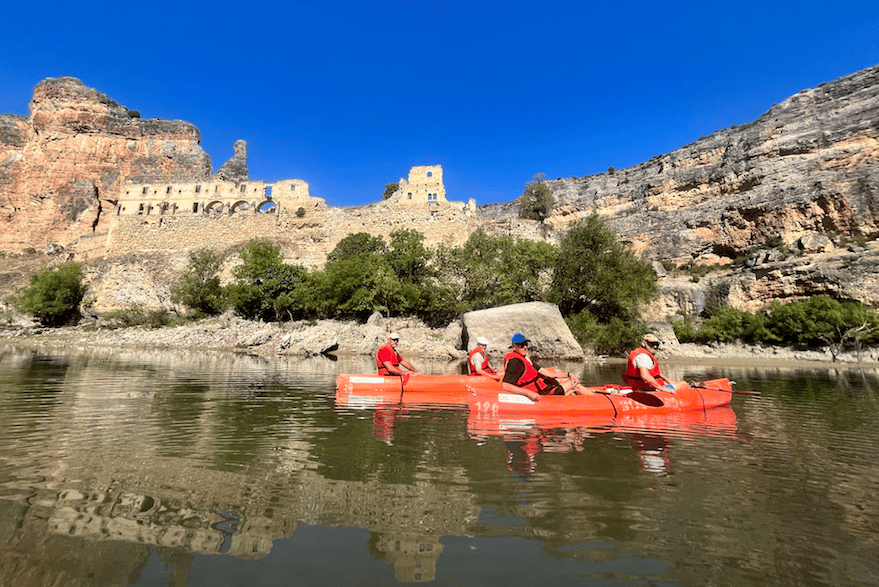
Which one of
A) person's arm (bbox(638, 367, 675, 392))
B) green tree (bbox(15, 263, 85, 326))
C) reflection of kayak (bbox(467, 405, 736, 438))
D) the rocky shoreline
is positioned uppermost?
green tree (bbox(15, 263, 85, 326))

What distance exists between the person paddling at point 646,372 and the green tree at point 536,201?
4387cm

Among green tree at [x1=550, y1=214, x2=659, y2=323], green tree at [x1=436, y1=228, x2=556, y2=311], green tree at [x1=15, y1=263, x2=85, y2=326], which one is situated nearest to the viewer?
green tree at [x1=550, y1=214, x2=659, y2=323]

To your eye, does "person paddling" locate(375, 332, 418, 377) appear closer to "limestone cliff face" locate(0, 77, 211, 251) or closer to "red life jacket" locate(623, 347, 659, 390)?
"red life jacket" locate(623, 347, 659, 390)

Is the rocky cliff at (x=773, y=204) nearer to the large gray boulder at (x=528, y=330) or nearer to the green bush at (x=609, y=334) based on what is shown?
the green bush at (x=609, y=334)

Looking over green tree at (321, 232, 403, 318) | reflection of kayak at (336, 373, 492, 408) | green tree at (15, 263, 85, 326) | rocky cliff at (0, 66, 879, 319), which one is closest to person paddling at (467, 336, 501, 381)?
reflection of kayak at (336, 373, 492, 408)

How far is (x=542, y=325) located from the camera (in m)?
20.3

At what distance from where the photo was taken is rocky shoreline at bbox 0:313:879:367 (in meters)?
21.2

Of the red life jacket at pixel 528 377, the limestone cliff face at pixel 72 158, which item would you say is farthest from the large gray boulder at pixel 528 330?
the limestone cliff face at pixel 72 158

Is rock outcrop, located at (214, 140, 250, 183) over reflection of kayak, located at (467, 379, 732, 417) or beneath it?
over

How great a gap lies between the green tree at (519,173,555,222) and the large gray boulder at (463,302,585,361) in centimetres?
3124

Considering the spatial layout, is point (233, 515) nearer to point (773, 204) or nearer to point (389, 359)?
point (389, 359)

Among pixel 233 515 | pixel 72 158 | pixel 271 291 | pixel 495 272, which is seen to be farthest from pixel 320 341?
pixel 72 158

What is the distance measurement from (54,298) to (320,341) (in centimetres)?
2229

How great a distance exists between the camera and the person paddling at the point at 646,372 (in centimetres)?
703
